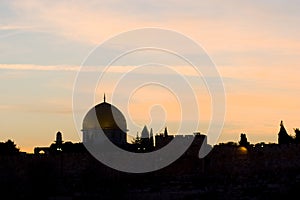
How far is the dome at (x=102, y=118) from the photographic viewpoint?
47438mm

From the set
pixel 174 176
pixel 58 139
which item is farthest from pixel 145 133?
pixel 174 176

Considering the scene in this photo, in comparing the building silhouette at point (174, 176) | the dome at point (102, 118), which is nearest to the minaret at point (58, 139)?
the dome at point (102, 118)

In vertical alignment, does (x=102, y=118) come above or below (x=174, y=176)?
above

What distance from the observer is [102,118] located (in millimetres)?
47469

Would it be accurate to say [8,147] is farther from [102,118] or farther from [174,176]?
[174,176]

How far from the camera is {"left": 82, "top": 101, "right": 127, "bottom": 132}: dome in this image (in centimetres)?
4744

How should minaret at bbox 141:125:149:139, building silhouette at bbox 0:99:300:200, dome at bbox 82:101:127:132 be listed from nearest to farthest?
building silhouette at bbox 0:99:300:200
dome at bbox 82:101:127:132
minaret at bbox 141:125:149:139

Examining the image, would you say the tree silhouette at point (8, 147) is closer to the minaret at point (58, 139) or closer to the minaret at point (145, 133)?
the minaret at point (58, 139)

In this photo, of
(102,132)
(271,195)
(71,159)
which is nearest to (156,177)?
(71,159)

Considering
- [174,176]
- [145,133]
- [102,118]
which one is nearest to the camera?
[174,176]

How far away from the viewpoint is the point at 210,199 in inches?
1195

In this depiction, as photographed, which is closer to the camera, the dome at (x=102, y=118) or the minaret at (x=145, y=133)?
the dome at (x=102, y=118)

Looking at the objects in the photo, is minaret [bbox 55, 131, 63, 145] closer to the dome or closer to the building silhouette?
the dome

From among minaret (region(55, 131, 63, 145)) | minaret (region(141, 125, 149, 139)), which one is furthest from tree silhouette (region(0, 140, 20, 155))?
minaret (region(141, 125, 149, 139))
